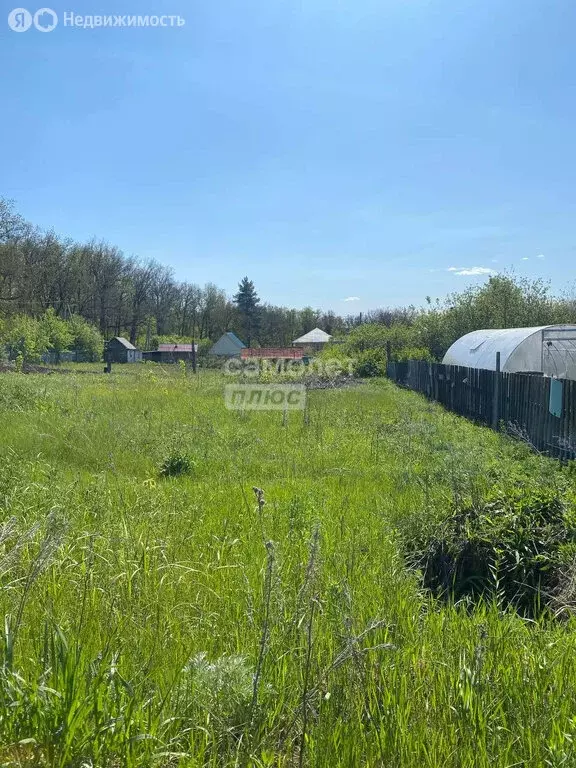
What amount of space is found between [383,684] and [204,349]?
55046 mm

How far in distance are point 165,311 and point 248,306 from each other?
10980 mm

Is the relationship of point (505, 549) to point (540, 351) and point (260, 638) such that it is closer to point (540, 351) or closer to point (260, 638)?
point (260, 638)

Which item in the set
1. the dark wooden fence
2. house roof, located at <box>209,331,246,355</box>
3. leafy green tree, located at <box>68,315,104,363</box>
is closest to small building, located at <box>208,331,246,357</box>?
house roof, located at <box>209,331,246,355</box>

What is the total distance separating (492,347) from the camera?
14.7 meters

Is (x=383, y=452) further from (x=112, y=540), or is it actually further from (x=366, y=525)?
(x=112, y=540)

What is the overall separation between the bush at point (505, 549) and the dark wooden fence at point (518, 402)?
3145 millimetres

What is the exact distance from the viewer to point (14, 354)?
3659cm

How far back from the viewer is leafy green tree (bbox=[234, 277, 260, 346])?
211 feet

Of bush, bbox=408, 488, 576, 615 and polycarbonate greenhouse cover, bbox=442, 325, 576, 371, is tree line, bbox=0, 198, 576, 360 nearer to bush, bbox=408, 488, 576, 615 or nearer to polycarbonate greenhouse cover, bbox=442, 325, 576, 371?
polycarbonate greenhouse cover, bbox=442, 325, 576, 371

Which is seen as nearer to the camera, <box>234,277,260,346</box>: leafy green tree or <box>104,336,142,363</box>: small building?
<box>104,336,142,363</box>: small building

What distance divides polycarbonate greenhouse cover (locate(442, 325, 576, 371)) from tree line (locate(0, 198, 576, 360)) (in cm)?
645

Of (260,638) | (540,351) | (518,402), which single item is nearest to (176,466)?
(260,638)

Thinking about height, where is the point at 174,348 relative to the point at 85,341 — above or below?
below

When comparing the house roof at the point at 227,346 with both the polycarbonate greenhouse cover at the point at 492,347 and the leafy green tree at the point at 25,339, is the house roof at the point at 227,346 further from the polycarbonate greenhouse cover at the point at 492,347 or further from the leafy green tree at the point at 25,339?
the polycarbonate greenhouse cover at the point at 492,347
